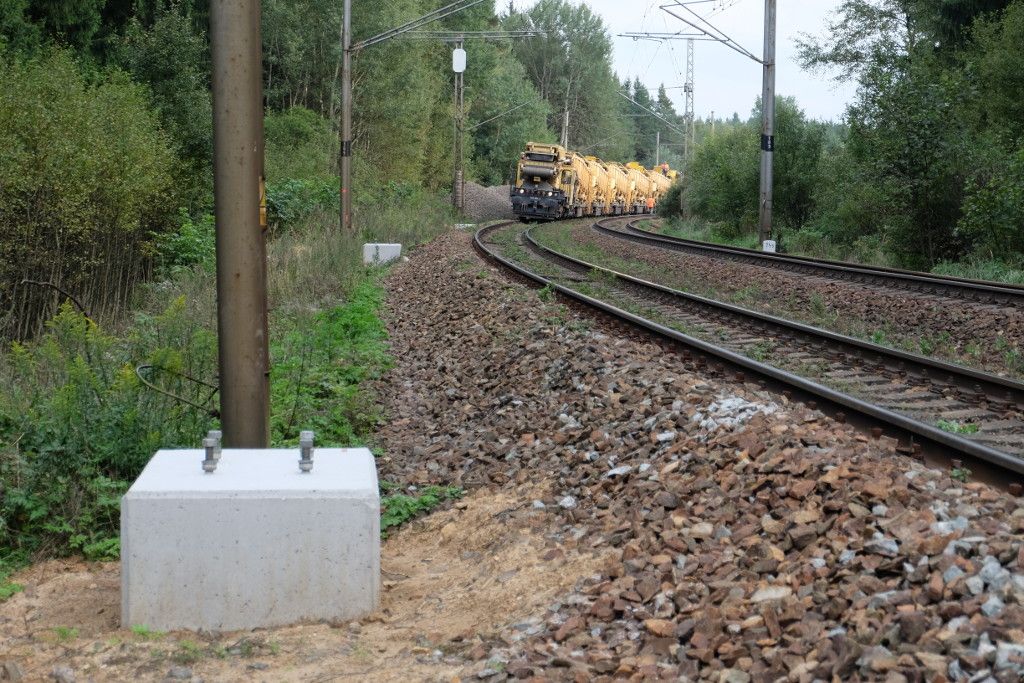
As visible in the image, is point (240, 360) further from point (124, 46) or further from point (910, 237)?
point (124, 46)

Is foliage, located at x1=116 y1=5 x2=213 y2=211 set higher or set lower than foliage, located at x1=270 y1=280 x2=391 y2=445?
higher

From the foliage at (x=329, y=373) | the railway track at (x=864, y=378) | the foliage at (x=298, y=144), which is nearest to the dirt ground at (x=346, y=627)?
the foliage at (x=329, y=373)

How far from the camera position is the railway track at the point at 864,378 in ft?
22.3

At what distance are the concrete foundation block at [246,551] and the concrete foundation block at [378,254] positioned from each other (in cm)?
1841

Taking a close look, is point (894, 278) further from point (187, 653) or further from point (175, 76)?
point (175, 76)

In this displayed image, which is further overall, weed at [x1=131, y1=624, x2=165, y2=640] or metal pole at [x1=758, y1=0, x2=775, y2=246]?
metal pole at [x1=758, y1=0, x2=775, y2=246]

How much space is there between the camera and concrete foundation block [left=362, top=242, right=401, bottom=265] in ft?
77.2

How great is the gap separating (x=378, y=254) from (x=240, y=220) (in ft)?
59.2

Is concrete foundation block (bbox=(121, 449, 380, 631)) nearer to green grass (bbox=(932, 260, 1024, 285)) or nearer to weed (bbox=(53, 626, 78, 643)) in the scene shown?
weed (bbox=(53, 626, 78, 643))

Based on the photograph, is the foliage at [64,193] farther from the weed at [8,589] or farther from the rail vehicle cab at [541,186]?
the rail vehicle cab at [541,186]

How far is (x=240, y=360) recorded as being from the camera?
5.96 m

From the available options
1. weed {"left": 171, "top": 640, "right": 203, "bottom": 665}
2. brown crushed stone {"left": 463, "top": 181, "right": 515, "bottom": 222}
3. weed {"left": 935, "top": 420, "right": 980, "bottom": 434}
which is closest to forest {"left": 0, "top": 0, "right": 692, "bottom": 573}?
weed {"left": 171, "top": 640, "right": 203, "bottom": 665}

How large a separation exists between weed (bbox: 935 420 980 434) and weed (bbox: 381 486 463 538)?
3.29m

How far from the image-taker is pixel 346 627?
16.3ft
